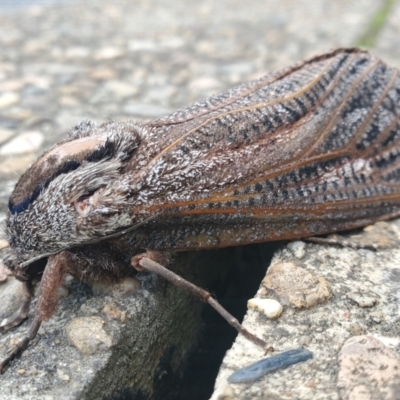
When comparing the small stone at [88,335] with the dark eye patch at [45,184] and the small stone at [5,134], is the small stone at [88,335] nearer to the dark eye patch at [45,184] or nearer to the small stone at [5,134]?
the dark eye patch at [45,184]

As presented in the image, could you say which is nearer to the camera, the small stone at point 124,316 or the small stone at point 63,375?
the small stone at point 63,375

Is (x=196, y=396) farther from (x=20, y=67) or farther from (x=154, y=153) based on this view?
(x=20, y=67)

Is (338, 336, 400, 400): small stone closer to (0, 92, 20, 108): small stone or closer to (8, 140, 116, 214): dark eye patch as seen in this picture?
(8, 140, 116, 214): dark eye patch

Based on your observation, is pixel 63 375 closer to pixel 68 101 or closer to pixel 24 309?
pixel 24 309

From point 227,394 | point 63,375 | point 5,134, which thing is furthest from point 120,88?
point 227,394

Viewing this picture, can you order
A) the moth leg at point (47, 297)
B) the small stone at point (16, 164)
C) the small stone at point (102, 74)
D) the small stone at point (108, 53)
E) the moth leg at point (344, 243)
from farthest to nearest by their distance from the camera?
Result: the small stone at point (108, 53), the small stone at point (102, 74), the small stone at point (16, 164), the moth leg at point (344, 243), the moth leg at point (47, 297)

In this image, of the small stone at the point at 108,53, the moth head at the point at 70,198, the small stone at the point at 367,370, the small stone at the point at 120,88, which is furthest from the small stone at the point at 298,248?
the small stone at the point at 108,53
